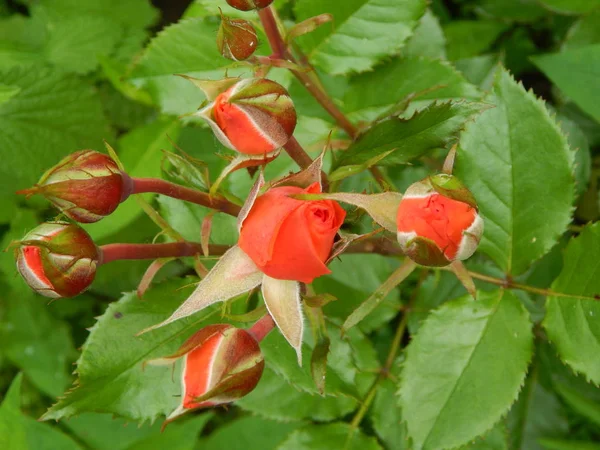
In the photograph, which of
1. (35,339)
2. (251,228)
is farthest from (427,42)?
(35,339)

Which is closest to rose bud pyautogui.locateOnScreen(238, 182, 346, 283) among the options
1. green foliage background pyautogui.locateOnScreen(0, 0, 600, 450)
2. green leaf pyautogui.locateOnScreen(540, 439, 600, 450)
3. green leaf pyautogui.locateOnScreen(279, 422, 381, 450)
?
green foliage background pyautogui.locateOnScreen(0, 0, 600, 450)

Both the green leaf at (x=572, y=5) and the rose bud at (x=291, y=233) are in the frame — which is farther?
the green leaf at (x=572, y=5)

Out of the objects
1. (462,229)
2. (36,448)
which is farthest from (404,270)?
(36,448)

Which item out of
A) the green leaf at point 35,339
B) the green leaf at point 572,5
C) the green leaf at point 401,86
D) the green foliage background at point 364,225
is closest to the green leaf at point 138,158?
the green foliage background at point 364,225

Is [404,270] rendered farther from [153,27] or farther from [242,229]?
[153,27]

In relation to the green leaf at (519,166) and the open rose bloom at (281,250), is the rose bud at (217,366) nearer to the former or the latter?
the open rose bloom at (281,250)

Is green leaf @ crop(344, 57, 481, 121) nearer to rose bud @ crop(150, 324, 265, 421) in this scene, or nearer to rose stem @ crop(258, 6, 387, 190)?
rose stem @ crop(258, 6, 387, 190)

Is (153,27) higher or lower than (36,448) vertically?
higher
